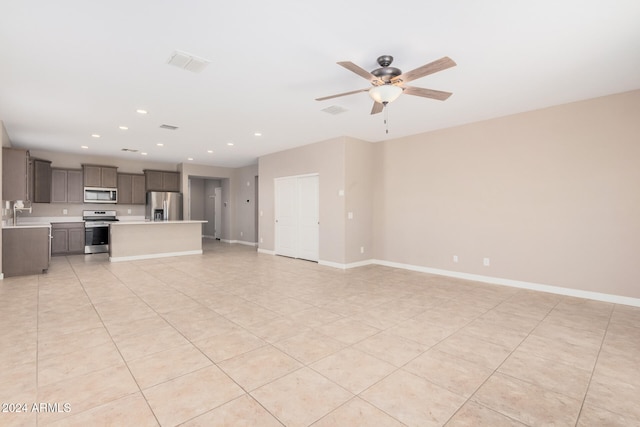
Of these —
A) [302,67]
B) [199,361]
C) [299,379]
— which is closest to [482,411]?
[299,379]

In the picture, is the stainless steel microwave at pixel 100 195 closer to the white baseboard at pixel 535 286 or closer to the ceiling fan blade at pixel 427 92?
the white baseboard at pixel 535 286

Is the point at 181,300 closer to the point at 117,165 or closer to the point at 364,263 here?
the point at 364,263

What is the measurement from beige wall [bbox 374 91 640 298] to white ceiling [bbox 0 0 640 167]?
41cm

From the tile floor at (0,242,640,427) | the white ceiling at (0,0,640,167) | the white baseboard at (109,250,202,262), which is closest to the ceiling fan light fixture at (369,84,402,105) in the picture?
the white ceiling at (0,0,640,167)

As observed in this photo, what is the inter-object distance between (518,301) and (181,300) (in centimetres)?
456

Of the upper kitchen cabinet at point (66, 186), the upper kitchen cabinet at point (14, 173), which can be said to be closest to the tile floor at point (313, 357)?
the upper kitchen cabinet at point (14, 173)

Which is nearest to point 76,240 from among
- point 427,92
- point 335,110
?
point 335,110

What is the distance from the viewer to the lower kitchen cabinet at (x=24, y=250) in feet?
17.2

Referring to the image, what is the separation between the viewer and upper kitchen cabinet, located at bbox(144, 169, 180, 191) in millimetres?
9049

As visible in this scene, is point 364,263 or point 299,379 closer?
point 299,379

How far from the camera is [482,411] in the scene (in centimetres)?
186

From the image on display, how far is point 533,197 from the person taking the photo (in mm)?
4652

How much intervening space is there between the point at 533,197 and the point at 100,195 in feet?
33.1

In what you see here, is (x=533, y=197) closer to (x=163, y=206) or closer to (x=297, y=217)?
(x=297, y=217)
